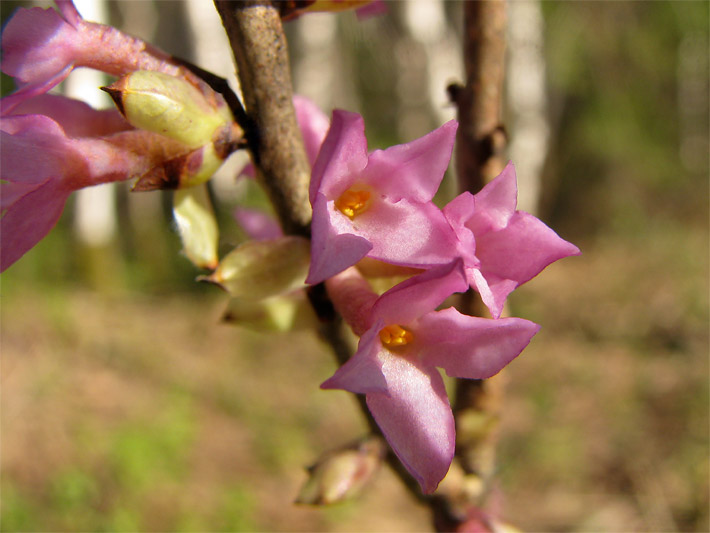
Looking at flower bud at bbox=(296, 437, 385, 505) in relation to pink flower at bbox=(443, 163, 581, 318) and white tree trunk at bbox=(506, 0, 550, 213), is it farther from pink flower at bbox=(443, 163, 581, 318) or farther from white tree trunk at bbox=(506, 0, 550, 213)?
white tree trunk at bbox=(506, 0, 550, 213)

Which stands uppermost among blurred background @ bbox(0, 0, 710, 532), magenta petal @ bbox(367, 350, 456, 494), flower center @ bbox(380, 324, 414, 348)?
flower center @ bbox(380, 324, 414, 348)

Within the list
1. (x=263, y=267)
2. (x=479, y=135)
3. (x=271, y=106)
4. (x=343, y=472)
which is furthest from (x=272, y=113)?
(x=343, y=472)

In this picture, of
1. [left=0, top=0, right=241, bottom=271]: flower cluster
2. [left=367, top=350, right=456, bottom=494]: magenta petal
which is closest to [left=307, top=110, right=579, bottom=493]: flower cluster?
[left=367, top=350, right=456, bottom=494]: magenta petal

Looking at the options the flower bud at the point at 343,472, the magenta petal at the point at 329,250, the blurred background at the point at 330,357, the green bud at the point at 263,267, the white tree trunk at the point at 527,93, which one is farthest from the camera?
the white tree trunk at the point at 527,93

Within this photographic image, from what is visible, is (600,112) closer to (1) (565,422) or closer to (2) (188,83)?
(1) (565,422)

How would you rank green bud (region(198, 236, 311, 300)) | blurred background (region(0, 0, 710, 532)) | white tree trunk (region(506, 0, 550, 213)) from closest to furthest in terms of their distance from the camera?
green bud (region(198, 236, 311, 300)) → blurred background (region(0, 0, 710, 532)) → white tree trunk (region(506, 0, 550, 213))

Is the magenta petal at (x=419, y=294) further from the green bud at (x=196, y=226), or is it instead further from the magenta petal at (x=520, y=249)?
the green bud at (x=196, y=226)

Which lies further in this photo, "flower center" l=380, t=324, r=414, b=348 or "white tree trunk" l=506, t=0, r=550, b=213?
"white tree trunk" l=506, t=0, r=550, b=213

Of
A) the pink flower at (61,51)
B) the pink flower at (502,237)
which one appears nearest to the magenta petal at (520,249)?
the pink flower at (502,237)
